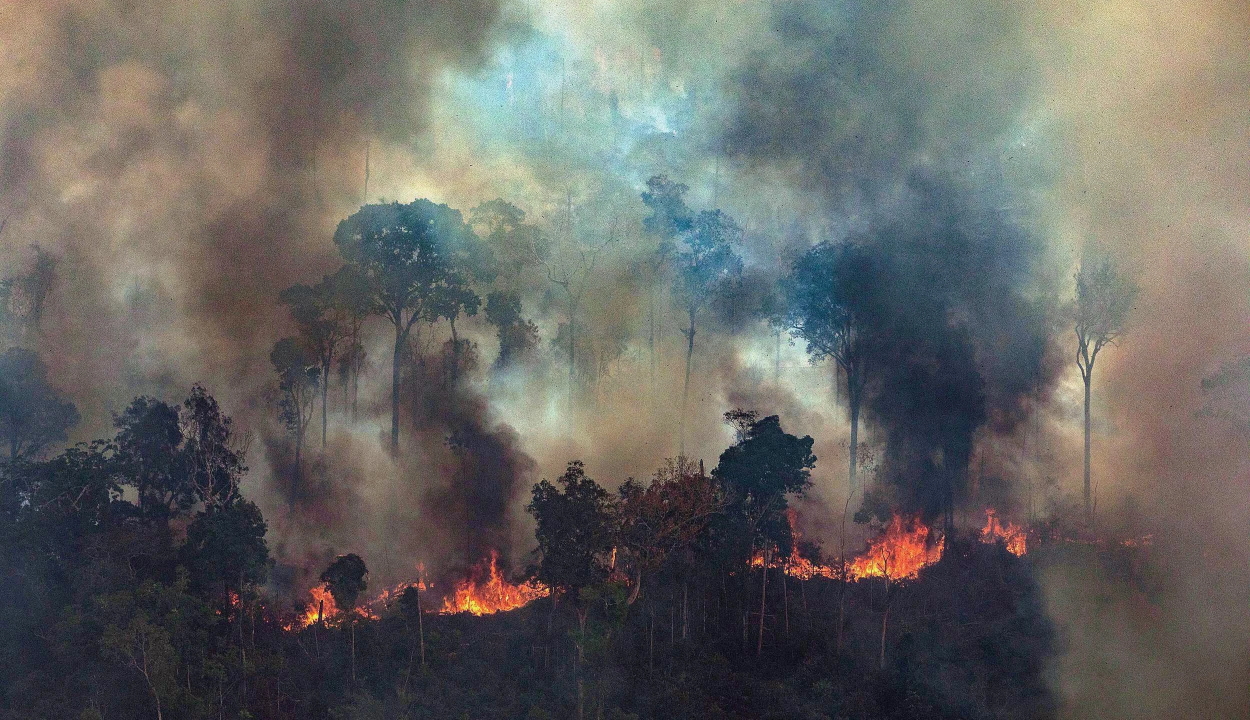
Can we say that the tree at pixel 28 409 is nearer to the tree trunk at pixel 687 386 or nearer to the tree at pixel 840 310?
the tree trunk at pixel 687 386

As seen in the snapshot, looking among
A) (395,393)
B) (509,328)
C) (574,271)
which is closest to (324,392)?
(395,393)

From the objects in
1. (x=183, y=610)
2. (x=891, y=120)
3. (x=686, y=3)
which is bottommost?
(x=183, y=610)

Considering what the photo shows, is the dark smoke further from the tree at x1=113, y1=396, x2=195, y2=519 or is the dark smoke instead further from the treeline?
the tree at x1=113, y1=396, x2=195, y2=519

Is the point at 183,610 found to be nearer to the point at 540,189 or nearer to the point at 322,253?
the point at 322,253

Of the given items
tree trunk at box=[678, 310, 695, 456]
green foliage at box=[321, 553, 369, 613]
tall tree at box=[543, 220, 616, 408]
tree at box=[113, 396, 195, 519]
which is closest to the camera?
green foliage at box=[321, 553, 369, 613]

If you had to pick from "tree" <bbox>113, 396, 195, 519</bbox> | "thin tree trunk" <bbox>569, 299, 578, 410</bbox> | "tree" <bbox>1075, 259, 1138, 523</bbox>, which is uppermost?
"tree" <bbox>1075, 259, 1138, 523</bbox>

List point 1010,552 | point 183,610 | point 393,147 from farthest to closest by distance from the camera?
point 393,147 < point 1010,552 < point 183,610

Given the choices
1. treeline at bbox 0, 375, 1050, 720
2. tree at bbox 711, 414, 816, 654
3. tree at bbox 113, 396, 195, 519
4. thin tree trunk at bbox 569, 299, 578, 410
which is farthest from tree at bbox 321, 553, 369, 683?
thin tree trunk at bbox 569, 299, 578, 410

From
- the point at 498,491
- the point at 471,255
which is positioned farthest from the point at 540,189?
the point at 498,491
